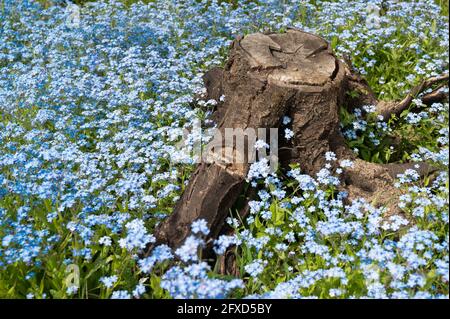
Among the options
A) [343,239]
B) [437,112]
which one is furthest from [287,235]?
[437,112]

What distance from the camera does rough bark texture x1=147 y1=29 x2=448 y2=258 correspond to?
404 centimetres

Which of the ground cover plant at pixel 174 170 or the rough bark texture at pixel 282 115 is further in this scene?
the rough bark texture at pixel 282 115

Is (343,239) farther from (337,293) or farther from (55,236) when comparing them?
(55,236)

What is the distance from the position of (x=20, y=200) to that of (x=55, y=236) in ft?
2.68

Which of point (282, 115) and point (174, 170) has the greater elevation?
point (282, 115)

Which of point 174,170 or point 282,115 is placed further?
point 174,170

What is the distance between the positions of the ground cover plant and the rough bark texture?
0.43ft

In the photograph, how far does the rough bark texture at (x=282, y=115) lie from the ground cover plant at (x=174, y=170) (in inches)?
5.1

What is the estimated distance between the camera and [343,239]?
3.88 m

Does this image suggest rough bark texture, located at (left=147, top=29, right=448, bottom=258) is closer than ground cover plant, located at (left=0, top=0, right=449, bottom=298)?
No

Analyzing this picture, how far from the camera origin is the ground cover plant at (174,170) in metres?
3.54

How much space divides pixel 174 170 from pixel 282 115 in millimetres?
1024

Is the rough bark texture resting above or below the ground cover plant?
above

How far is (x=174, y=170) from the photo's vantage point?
4.78 m
